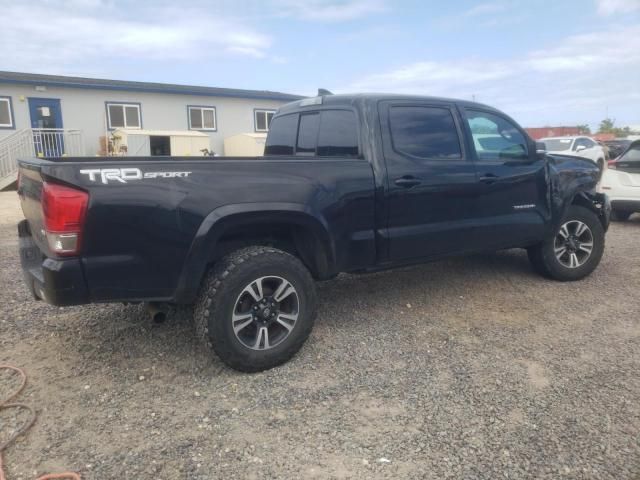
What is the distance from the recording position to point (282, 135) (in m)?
4.96

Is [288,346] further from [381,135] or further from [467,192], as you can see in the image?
[467,192]

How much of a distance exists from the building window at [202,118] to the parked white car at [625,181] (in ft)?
54.7

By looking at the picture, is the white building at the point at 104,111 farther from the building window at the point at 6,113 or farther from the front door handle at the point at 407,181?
the front door handle at the point at 407,181

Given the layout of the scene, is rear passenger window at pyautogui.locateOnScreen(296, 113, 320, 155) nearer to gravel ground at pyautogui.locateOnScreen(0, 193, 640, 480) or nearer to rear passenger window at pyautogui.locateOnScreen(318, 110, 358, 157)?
rear passenger window at pyautogui.locateOnScreen(318, 110, 358, 157)

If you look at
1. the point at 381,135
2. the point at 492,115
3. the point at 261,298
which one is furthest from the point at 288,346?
the point at 492,115

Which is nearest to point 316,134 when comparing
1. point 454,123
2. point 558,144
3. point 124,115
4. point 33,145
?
point 454,123

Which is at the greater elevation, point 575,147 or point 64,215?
point 575,147

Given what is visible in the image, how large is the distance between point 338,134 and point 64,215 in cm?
228

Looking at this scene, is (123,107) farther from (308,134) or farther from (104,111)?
(308,134)

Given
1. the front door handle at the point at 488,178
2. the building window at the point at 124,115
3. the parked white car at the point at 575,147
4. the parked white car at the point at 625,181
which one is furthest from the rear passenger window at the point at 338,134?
the building window at the point at 124,115

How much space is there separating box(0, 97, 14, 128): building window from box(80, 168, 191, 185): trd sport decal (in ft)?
57.5

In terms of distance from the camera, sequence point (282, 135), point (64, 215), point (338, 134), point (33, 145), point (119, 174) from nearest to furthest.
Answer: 1. point (64, 215)
2. point (119, 174)
3. point (338, 134)
4. point (282, 135)
5. point (33, 145)

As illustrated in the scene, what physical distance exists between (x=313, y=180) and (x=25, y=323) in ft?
9.16

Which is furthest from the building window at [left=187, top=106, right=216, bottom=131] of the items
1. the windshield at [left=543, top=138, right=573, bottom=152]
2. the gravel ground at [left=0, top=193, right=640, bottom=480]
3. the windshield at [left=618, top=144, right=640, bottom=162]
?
the gravel ground at [left=0, top=193, right=640, bottom=480]
